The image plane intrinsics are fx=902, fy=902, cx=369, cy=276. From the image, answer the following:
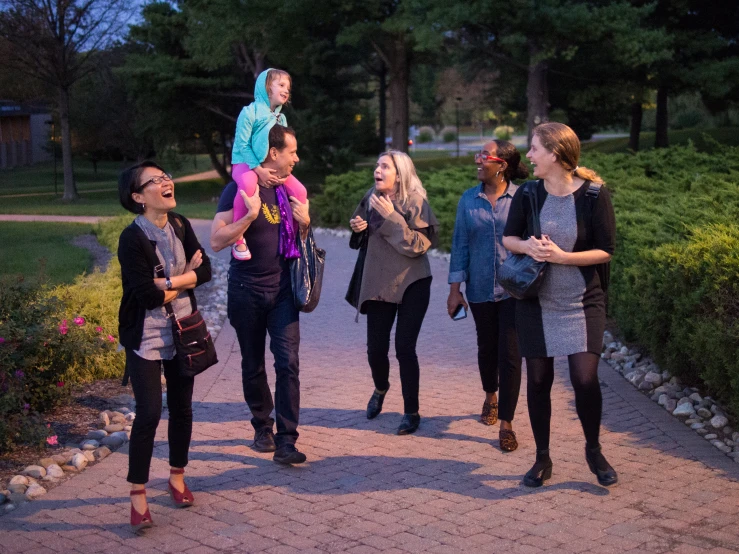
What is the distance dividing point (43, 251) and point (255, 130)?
11398 millimetres

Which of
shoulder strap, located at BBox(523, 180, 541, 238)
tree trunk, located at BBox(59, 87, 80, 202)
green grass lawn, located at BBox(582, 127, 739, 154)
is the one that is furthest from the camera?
green grass lawn, located at BBox(582, 127, 739, 154)

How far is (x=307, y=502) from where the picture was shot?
4660 mm

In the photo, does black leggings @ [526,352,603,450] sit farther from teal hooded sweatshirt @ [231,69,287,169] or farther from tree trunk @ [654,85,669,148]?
tree trunk @ [654,85,669,148]

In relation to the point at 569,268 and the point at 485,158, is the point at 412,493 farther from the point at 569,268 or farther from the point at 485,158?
the point at 485,158

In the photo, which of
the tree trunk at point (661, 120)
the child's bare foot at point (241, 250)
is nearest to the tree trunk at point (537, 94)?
the tree trunk at point (661, 120)

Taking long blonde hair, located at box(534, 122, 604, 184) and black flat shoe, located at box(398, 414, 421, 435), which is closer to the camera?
long blonde hair, located at box(534, 122, 604, 184)

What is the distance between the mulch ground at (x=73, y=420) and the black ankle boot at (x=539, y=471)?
9.43 feet

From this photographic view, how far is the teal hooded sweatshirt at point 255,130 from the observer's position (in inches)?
209

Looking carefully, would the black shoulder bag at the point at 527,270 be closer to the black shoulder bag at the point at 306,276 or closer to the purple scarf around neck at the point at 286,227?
the black shoulder bag at the point at 306,276

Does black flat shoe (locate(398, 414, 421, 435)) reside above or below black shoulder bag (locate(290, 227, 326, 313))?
below

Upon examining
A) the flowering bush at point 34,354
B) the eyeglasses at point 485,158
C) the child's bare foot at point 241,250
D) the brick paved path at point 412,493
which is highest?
the eyeglasses at point 485,158

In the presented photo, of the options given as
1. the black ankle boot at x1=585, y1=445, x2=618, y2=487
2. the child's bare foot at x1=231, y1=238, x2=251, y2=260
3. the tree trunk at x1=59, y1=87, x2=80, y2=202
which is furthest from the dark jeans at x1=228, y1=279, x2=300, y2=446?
the tree trunk at x1=59, y1=87, x2=80, y2=202

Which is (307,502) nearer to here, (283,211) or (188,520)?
(188,520)

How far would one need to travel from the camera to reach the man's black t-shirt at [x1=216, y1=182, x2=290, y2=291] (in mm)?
5242
